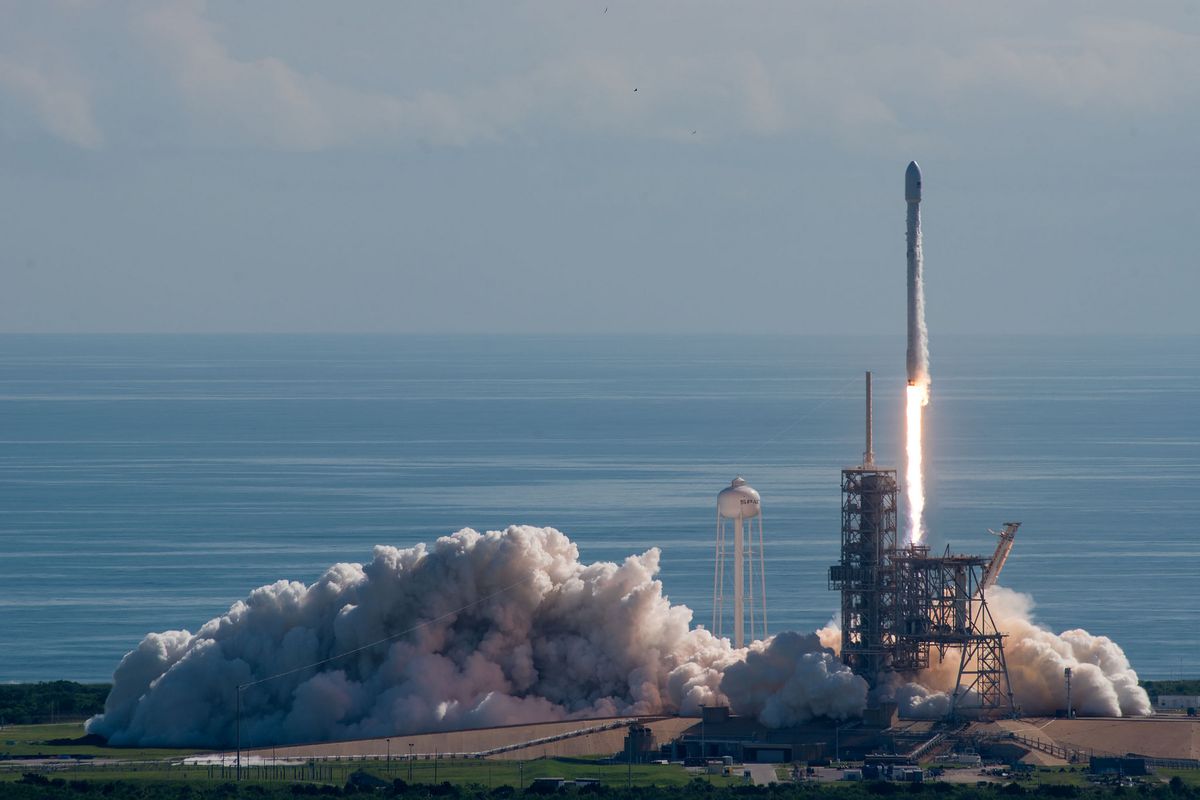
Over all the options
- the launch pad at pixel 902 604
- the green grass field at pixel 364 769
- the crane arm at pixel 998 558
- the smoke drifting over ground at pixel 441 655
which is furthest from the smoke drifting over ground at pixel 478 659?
the green grass field at pixel 364 769

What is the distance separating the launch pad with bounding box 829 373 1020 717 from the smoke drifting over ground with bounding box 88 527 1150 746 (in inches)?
50.4

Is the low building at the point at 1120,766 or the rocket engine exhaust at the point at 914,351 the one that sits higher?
the rocket engine exhaust at the point at 914,351

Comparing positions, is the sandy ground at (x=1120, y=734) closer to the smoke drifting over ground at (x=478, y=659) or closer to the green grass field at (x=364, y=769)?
the smoke drifting over ground at (x=478, y=659)

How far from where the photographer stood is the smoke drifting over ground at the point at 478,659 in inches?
3745

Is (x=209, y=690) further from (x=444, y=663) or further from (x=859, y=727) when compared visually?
(x=859, y=727)

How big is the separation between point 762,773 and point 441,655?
59.7ft

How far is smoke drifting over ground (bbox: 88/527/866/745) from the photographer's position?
317ft

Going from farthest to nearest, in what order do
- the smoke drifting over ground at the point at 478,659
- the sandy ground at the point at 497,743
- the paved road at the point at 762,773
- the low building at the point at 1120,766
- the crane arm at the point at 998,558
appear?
the smoke drifting over ground at the point at 478,659 → the crane arm at the point at 998,558 → the sandy ground at the point at 497,743 → the low building at the point at 1120,766 → the paved road at the point at 762,773

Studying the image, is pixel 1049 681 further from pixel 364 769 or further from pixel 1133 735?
pixel 364 769

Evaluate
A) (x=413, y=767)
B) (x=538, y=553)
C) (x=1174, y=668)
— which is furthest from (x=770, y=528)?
(x=413, y=767)

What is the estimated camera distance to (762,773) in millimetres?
86625

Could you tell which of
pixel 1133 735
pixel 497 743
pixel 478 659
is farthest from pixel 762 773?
pixel 478 659

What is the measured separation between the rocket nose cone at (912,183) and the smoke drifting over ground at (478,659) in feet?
55.1

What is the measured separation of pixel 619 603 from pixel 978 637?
15.0 m
